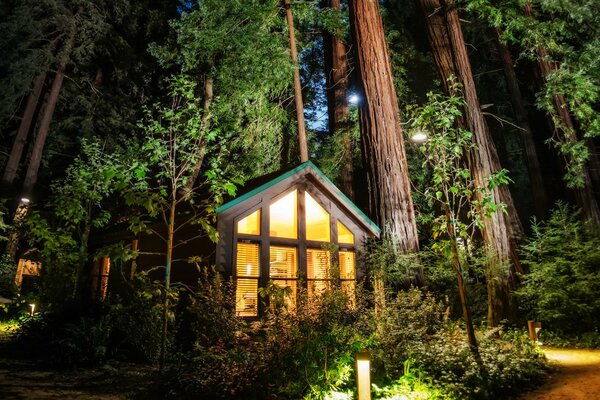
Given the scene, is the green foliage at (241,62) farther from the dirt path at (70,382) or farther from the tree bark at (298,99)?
the dirt path at (70,382)

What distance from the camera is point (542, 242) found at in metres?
9.95

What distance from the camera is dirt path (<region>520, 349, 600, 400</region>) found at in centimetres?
495

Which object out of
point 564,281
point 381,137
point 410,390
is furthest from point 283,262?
point 564,281

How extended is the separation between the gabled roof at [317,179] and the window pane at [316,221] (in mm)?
500

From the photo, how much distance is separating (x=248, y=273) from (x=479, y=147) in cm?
674

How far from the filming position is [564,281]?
9273 millimetres

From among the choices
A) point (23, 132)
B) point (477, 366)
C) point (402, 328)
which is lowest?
point (477, 366)

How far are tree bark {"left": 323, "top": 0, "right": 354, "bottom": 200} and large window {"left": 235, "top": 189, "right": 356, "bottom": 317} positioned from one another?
17.0 ft

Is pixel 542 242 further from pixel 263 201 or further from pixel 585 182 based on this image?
pixel 263 201

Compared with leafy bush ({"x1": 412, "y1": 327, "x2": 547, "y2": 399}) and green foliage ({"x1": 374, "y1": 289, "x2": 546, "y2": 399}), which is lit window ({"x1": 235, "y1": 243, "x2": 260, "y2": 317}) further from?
leafy bush ({"x1": 412, "y1": 327, "x2": 547, "y2": 399})

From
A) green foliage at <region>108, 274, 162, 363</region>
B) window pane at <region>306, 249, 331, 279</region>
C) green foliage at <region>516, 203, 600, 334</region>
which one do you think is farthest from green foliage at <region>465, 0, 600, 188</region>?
green foliage at <region>108, 274, 162, 363</region>

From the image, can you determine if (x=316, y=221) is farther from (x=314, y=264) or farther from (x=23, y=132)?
(x=23, y=132)

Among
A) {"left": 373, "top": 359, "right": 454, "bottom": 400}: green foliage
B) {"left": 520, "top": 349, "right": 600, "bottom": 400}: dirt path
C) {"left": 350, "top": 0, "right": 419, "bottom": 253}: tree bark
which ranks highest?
{"left": 350, "top": 0, "right": 419, "bottom": 253}: tree bark

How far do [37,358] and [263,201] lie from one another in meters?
5.41
